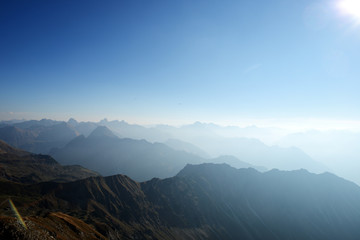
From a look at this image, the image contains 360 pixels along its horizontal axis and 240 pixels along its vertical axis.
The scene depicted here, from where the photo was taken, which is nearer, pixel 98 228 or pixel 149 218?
pixel 98 228

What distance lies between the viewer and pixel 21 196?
473 ft

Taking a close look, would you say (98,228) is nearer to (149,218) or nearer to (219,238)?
(149,218)

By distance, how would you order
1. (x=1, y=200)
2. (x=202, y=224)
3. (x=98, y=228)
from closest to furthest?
1. (x=98, y=228)
2. (x=1, y=200)
3. (x=202, y=224)

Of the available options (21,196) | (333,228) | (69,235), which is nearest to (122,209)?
(21,196)

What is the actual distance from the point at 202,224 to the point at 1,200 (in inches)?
6621

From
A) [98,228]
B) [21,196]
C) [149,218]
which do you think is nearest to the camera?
[98,228]

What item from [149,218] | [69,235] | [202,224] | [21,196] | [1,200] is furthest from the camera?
[202,224]

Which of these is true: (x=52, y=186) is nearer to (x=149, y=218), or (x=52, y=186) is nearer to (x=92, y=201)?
(x=92, y=201)

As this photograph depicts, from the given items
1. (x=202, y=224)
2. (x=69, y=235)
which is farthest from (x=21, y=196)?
(x=202, y=224)

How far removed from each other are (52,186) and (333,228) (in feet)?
973

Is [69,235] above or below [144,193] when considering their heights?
above

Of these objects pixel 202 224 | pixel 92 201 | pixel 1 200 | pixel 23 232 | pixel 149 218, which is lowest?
pixel 202 224

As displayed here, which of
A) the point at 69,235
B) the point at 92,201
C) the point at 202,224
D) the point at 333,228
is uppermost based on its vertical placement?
the point at 69,235

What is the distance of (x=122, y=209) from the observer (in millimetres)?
155500
